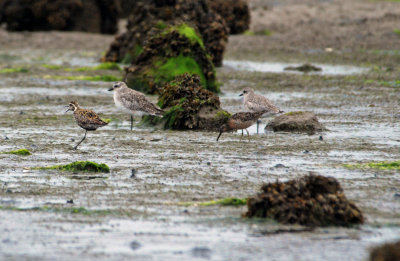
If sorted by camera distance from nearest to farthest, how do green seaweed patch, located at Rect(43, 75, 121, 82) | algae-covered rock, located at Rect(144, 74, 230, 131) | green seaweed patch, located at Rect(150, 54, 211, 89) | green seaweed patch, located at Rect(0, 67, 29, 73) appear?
algae-covered rock, located at Rect(144, 74, 230, 131) < green seaweed patch, located at Rect(150, 54, 211, 89) < green seaweed patch, located at Rect(43, 75, 121, 82) < green seaweed patch, located at Rect(0, 67, 29, 73)

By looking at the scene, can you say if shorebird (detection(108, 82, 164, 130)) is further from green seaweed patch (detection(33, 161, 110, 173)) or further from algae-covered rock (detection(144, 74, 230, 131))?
green seaweed patch (detection(33, 161, 110, 173))

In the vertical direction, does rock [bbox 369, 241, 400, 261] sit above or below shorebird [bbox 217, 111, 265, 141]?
below

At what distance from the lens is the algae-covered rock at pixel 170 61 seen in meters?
17.2

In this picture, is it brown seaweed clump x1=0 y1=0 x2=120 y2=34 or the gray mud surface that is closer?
the gray mud surface

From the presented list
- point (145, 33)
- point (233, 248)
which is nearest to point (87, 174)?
point (233, 248)

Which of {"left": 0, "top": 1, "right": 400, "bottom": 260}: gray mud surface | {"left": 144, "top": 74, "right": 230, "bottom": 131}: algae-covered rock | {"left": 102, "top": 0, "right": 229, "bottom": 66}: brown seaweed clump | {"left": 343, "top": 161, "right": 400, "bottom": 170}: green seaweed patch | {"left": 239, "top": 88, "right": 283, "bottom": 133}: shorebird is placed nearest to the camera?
{"left": 0, "top": 1, "right": 400, "bottom": 260}: gray mud surface

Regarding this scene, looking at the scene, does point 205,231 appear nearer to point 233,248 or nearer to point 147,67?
point 233,248

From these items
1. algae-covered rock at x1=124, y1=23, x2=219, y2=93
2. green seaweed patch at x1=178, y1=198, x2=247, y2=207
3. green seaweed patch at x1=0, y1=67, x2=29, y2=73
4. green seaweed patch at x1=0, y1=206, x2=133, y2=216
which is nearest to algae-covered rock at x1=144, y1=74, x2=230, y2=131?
algae-covered rock at x1=124, y1=23, x2=219, y2=93

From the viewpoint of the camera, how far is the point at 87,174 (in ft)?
30.2

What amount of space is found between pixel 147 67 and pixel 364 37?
477 inches

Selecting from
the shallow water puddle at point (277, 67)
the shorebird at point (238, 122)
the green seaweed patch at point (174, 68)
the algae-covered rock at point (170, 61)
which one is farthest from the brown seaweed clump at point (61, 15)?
the shorebird at point (238, 122)

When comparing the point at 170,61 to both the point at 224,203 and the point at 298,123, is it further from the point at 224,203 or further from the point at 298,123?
the point at 224,203

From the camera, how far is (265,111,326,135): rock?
A: 12375 millimetres

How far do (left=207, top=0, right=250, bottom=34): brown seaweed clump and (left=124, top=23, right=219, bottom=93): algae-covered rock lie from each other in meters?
12.0
